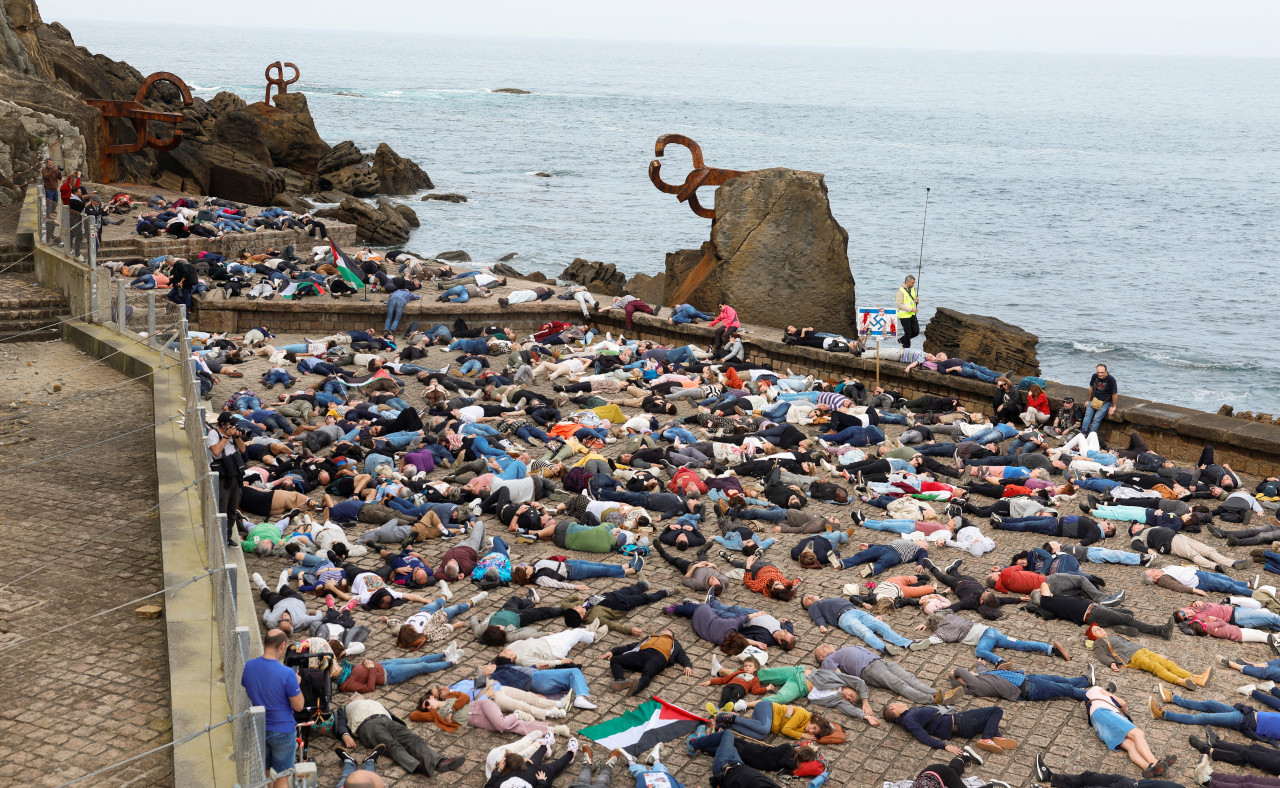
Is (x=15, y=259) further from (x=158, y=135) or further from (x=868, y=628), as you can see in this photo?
(x=158, y=135)

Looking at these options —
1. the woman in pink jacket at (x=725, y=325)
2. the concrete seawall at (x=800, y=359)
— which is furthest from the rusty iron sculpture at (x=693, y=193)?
the woman in pink jacket at (x=725, y=325)

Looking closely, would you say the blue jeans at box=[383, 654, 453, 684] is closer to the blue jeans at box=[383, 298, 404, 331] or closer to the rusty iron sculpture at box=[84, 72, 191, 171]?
the blue jeans at box=[383, 298, 404, 331]

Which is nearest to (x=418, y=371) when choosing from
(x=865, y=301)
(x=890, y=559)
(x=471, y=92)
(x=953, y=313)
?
(x=890, y=559)

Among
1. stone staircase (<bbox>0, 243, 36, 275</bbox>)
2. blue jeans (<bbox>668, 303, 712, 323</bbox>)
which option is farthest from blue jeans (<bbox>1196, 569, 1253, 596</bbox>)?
stone staircase (<bbox>0, 243, 36, 275</bbox>)

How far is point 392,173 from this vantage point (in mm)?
59438

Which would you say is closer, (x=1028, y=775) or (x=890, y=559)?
(x=1028, y=775)

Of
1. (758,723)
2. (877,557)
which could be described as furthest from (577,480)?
(758,723)

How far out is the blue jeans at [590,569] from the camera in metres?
11.7

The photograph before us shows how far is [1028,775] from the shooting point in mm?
8461

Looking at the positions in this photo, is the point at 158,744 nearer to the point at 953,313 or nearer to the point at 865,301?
the point at 953,313

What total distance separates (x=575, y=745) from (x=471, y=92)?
526 feet

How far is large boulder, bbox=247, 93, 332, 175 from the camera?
49.3 m

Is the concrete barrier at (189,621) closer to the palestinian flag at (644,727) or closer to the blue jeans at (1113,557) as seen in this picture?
the palestinian flag at (644,727)

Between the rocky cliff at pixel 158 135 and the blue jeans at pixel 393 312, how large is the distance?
385 inches
